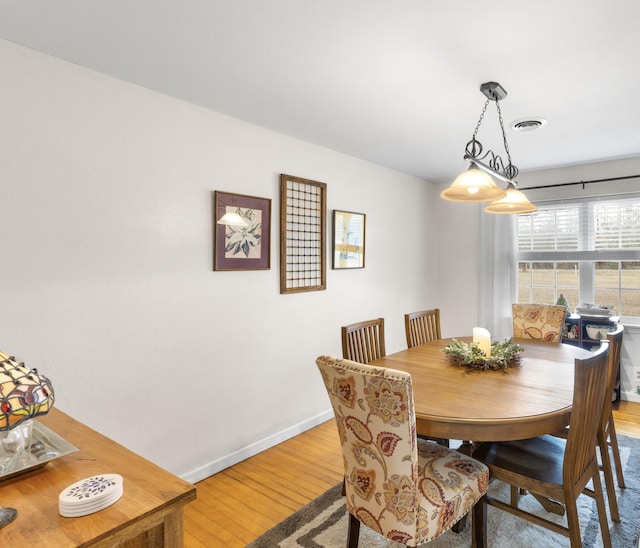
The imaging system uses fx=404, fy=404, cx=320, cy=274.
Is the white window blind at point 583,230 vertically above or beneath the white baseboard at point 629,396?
above

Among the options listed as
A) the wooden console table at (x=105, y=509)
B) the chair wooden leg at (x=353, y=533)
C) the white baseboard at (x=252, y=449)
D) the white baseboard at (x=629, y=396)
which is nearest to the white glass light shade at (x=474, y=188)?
the chair wooden leg at (x=353, y=533)

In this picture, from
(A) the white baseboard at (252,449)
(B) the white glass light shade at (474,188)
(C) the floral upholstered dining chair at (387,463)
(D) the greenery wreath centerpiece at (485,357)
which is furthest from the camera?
(A) the white baseboard at (252,449)

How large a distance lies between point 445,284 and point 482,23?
360 centimetres

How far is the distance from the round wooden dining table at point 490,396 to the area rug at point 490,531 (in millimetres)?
728

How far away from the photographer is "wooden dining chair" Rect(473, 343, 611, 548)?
1.55m

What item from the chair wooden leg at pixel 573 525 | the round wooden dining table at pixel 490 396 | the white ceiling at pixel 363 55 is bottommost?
the chair wooden leg at pixel 573 525

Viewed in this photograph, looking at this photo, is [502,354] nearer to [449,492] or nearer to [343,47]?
[449,492]

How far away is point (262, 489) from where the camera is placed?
2.41m

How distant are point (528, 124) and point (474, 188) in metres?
1.16

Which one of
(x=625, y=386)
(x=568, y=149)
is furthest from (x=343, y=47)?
(x=625, y=386)

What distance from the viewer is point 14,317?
179 centimetres

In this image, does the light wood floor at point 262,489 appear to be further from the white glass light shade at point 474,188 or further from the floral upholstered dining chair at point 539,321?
the white glass light shade at point 474,188

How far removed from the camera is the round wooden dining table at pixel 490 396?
5.08 ft

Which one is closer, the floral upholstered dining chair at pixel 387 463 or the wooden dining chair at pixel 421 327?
the floral upholstered dining chair at pixel 387 463
